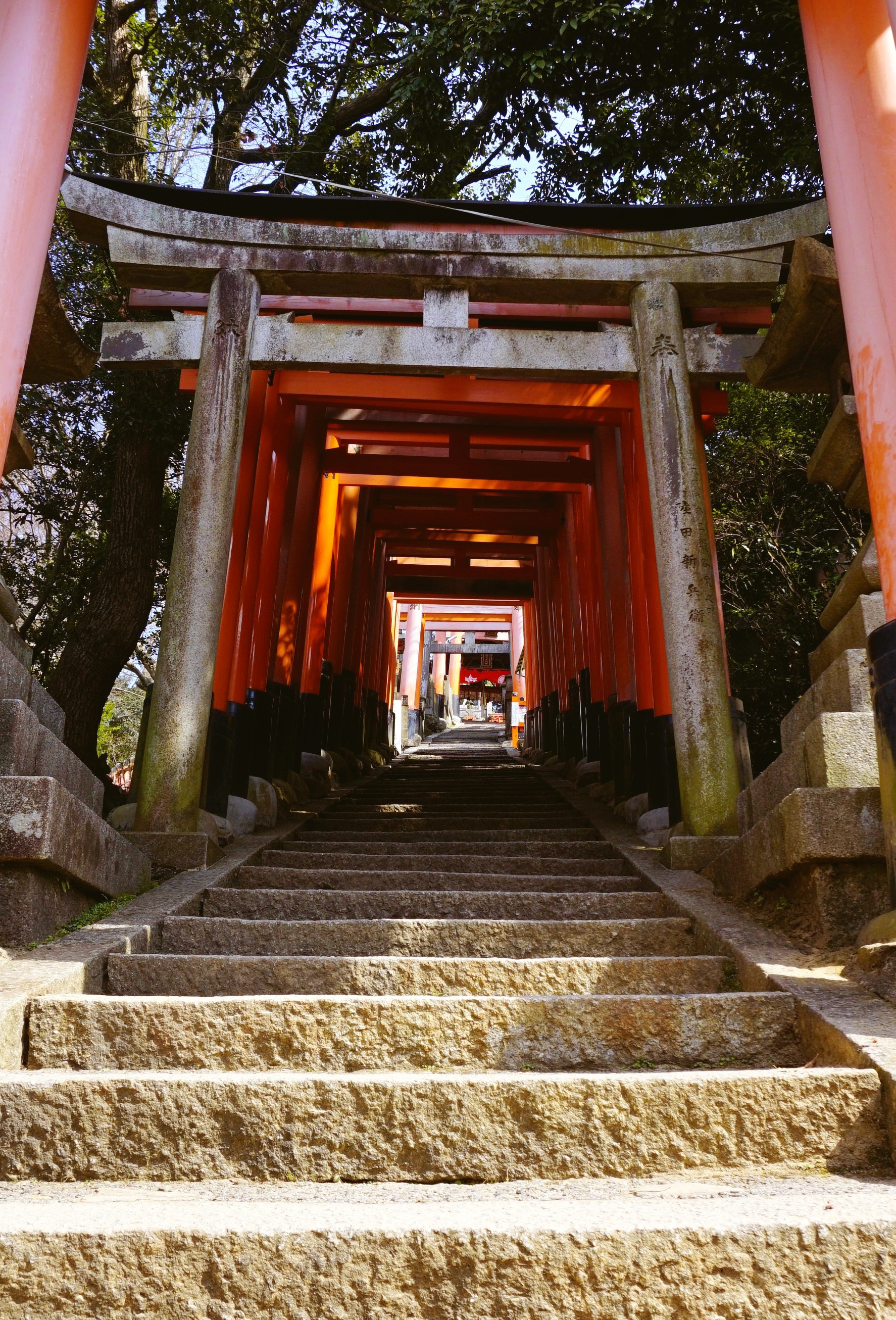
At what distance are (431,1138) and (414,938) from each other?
1311 millimetres

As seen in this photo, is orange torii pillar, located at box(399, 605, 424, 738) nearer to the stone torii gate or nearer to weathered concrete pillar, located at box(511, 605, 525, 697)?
weathered concrete pillar, located at box(511, 605, 525, 697)

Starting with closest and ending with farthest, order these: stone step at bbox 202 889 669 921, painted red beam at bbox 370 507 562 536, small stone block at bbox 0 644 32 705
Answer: small stone block at bbox 0 644 32 705 → stone step at bbox 202 889 669 921 → painted red beam at bbox 370 507 562 536

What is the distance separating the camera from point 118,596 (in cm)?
851

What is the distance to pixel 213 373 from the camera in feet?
19.0

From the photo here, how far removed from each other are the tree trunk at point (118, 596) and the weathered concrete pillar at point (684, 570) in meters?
4.78

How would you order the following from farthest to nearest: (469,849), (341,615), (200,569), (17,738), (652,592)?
(341,615) < (652,592) < (469,849) < (200,569) < (17,738)

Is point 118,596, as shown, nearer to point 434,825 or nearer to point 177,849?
point 434,825

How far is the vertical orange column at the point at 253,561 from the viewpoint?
266 inches

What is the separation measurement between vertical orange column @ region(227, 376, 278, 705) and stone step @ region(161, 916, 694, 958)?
2.87 m

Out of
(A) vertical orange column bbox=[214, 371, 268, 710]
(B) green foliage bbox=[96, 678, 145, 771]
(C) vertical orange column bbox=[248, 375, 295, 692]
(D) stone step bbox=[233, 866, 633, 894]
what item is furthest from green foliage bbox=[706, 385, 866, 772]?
(B) green foliage bbox=[96, 678, 145, 771]

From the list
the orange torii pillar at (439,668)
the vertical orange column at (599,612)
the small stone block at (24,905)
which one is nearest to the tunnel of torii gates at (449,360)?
the vertical orange column at (599,612)

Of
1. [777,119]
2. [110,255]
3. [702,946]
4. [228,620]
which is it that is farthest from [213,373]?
[777,119]

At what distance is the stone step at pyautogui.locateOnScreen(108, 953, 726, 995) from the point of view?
10.2ft

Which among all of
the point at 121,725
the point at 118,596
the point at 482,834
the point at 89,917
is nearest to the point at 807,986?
the point at 89,917
